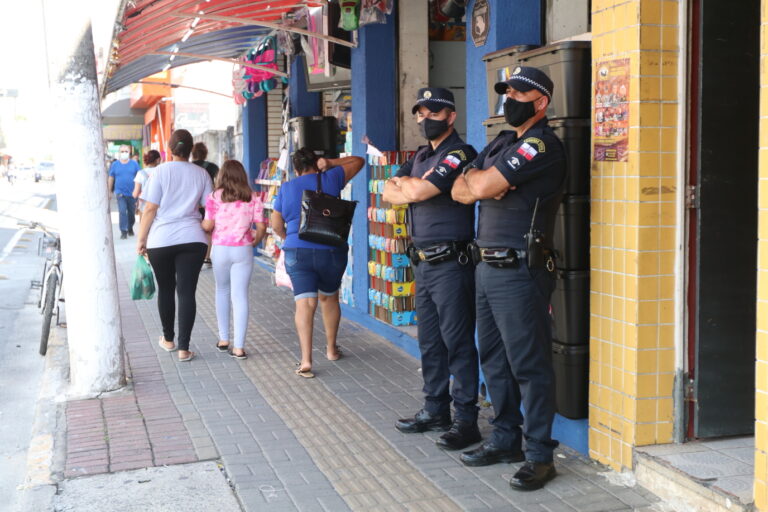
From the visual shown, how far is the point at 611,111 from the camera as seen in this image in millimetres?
4465

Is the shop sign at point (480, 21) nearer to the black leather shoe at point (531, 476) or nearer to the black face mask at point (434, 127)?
the black face mask at point (434, 127)

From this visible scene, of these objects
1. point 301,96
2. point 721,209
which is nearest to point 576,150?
point 721,209

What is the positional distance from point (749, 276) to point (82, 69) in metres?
4.64

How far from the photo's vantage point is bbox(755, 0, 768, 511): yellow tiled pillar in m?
3.52

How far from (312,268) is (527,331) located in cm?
284

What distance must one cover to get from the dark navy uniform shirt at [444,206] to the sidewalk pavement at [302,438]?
49.1 inches

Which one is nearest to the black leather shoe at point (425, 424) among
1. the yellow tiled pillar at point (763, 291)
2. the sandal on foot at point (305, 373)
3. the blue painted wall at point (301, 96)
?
the sandal on foot at point (305, 373)

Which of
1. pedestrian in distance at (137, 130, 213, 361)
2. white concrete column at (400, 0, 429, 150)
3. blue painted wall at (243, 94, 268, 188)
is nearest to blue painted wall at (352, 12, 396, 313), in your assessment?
white concrete column at (400, 0, 429, 150)

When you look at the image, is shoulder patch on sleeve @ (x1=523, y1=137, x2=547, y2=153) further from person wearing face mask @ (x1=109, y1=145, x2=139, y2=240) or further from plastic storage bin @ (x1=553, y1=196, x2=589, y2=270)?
person wearing face mask @ (x1=109, y1=145, x2=139, y2=240)

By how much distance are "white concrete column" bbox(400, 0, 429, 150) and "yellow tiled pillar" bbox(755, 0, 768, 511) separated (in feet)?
17.5

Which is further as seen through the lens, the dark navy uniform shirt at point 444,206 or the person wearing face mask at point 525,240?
the dark navy uniform shirt at point 444,206

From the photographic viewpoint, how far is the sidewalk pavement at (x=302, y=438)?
439 centimetres

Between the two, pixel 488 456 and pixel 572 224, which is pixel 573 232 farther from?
pixel 488 456

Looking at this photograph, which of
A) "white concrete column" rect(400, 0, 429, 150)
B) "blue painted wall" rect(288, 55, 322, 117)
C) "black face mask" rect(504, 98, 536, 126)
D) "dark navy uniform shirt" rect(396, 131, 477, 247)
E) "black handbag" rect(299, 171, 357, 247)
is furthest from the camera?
"blue painted wall" rect(288, 55, 322, 117)
